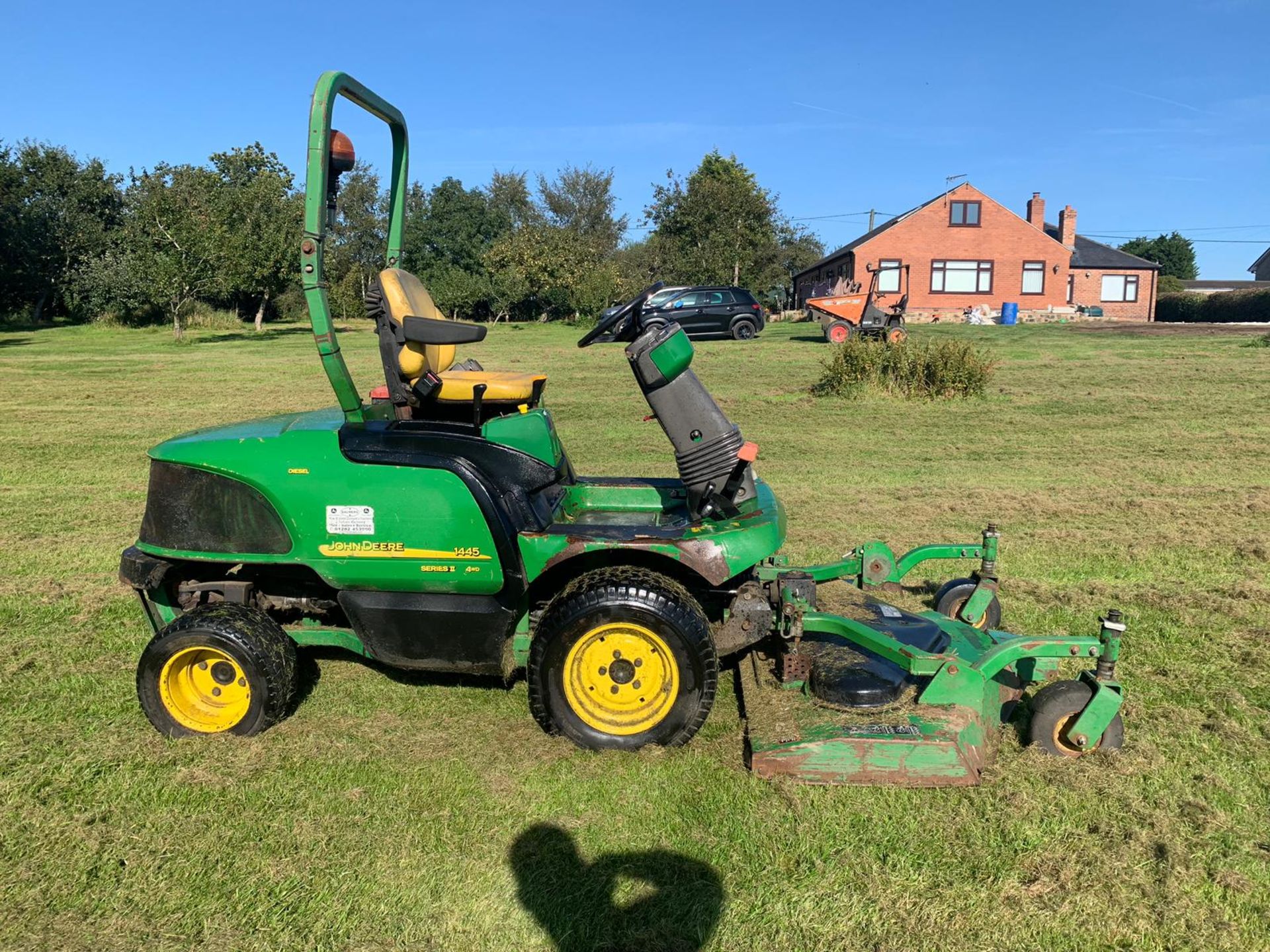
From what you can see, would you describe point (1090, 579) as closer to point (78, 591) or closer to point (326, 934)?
point (326, 934)

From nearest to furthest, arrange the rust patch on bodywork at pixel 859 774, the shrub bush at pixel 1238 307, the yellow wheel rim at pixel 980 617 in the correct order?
the rust patch on bodywork at pixel 859 774
the yellow wheel rim at pixel 980 617
the shrub bush at pixel 1238 307

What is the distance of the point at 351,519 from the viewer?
382cm

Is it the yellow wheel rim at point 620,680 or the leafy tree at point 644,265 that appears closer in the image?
the yellow wheel rim at point 620,680

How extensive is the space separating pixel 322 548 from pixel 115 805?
1185 mm

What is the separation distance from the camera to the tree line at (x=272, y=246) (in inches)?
1217

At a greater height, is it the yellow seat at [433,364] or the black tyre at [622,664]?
the yellow seat at [433,364]

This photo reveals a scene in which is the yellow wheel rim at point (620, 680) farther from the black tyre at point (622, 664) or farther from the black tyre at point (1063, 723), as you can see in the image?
the black tyre at point (1063, 723)

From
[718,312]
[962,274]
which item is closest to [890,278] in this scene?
[962,274]

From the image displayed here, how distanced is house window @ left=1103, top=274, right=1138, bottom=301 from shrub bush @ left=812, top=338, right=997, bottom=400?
3157 cm

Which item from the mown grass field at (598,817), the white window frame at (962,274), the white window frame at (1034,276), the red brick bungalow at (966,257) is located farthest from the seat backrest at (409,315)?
the white window frame at (1034,276)

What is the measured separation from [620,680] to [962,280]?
39.5 metres

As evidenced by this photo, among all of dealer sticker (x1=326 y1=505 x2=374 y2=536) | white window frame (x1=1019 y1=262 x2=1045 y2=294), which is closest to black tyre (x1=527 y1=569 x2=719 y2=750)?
dealer sticker (x1=326 y1=505 x2=374 y2=536)

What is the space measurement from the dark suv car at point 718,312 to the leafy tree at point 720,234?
1960 centimetres

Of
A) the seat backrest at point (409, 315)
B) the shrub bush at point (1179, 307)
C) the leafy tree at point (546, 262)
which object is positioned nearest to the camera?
the seat backrest at point (409, 315)
